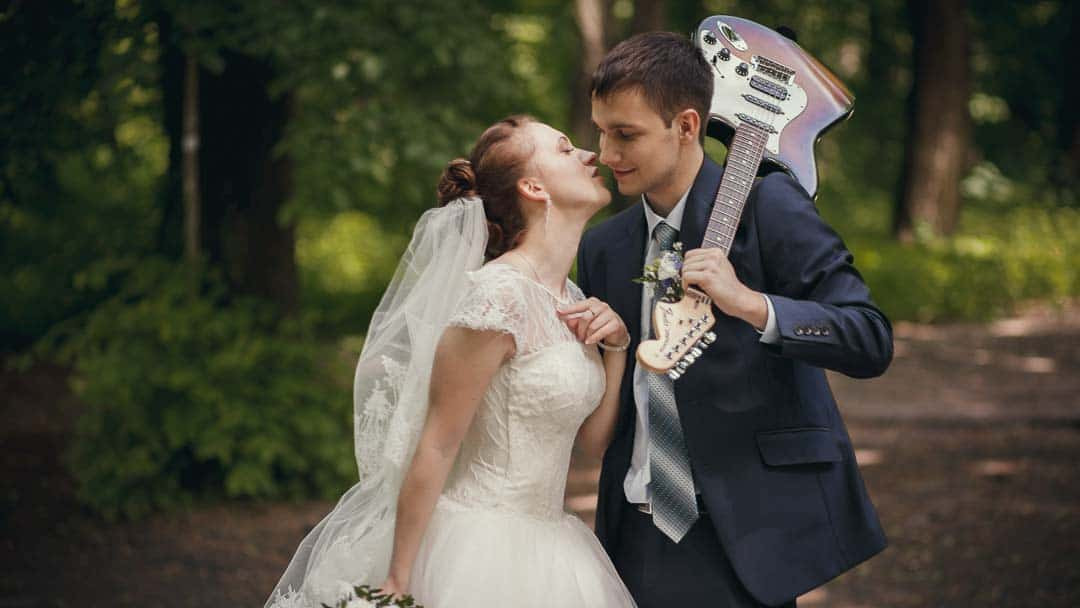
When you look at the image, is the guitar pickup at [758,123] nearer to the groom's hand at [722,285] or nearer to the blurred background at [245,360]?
the groom's hand at [722,285]

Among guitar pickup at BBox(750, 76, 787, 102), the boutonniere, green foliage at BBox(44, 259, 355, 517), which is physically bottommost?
green foliage at BBox(44, 259, 355, 517)

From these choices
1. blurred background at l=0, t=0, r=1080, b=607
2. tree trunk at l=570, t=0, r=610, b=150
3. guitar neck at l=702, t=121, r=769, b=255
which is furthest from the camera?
tree trunk at l=570, t=0, r=610, b=150

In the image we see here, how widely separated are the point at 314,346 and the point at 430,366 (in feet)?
14.6

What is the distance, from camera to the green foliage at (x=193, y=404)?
6.74 meters

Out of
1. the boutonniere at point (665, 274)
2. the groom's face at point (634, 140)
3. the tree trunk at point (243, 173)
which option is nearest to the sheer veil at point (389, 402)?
the groom's face at point (634, 140)

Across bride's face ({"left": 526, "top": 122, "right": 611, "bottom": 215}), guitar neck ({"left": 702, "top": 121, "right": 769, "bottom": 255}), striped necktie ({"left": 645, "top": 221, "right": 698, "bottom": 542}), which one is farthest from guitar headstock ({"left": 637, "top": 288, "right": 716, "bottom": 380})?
bride's face ({"left": 526, "top": 122, "right": 611, "bottom": 215})

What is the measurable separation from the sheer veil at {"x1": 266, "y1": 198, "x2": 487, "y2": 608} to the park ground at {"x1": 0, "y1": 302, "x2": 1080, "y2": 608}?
2985mm

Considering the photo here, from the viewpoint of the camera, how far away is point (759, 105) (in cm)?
271

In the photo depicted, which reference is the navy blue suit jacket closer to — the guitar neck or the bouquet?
the guitar neck

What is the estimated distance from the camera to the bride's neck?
295cm

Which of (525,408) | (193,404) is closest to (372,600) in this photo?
(525,408)

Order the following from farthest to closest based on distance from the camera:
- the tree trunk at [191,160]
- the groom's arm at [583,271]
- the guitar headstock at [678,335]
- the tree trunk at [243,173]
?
1. the tree trunk at [243,173]
2. the tree trunk at [191,160]
3. the groom's arm at [583,271]
4. the guitar headstock at [678,335]

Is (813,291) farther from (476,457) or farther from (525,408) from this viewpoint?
(476,457)

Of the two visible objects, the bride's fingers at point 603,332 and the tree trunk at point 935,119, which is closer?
the bride's fingers at point 603,332
